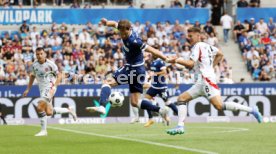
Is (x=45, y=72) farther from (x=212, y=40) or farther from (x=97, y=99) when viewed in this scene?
(x=212, y=40)

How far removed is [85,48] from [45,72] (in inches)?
674

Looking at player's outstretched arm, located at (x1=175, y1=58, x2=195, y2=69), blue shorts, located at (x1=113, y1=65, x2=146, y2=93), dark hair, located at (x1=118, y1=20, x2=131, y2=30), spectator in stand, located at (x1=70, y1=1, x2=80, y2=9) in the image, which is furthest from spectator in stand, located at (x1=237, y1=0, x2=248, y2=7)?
player's outstretched arm, located at (x1=175, y1=58, x2=195, y2=69)

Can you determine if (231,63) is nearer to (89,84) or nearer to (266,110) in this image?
(266,110)

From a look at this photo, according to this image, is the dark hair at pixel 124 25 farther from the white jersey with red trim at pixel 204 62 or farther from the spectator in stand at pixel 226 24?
the spectator in stand at pixel 226 24

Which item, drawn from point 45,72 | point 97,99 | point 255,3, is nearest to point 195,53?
point 45,72

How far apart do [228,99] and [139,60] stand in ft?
50.5

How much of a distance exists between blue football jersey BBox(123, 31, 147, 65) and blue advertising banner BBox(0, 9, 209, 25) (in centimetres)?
2334

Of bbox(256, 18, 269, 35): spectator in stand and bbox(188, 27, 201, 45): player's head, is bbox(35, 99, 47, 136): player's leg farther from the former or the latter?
bbox(256, 18, 269, 35): spectator in stand

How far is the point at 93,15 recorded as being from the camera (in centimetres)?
4134

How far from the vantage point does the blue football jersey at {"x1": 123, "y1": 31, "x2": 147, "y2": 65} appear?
56.6 ft

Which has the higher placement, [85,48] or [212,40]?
[212,40]

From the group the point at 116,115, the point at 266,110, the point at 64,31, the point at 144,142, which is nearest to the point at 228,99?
the point at 266,110

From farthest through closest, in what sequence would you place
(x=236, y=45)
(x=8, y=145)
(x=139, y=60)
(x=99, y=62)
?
(x=236, y=45), (x=99, y=62), (x=139, y=60), (x=8, y=145)

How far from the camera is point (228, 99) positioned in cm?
3269
